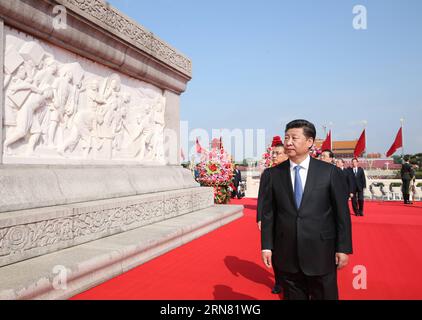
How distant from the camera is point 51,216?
10.00ft

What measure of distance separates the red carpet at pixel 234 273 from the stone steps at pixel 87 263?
0.31ft

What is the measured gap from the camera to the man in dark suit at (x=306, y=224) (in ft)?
6.35

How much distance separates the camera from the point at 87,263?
9.48 ft

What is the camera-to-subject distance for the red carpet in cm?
295

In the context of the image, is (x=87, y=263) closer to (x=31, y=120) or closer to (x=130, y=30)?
(x=31, y=120)

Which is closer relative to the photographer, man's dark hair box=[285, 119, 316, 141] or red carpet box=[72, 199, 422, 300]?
man's dark hair box=[285, 119, 316, 141]

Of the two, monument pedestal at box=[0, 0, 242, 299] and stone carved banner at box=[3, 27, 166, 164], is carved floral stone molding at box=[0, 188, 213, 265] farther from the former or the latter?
stone carved banner at box=[3, 27, 166, 164]

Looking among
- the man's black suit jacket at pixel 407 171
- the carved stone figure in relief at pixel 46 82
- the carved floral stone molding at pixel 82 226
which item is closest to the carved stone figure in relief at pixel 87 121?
the carved stone figure in relief at pixel 46 82

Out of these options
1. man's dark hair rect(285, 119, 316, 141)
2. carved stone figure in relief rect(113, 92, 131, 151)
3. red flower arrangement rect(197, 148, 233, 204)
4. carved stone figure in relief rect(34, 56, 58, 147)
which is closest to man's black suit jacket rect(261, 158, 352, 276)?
man's dark hair rect(285, 119, 316, 141)

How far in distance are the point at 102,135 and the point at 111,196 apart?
90 centimetres

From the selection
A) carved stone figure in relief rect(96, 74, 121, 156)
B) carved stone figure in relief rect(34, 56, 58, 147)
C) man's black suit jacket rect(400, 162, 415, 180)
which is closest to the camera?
carved stone figure in relief rect(34, 56, 58, 147)

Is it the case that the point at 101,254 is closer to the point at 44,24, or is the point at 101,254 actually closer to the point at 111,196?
the point at 111,196

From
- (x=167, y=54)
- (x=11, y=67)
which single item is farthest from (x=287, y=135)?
(x=167, y=54)

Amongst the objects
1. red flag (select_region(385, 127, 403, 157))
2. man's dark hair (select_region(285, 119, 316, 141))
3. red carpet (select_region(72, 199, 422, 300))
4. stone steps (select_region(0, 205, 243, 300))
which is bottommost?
red carpet (select_region(72, 199, 422, 300))
